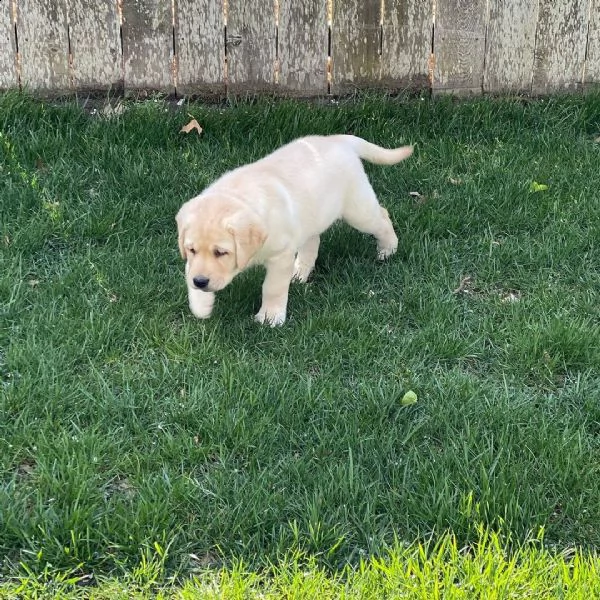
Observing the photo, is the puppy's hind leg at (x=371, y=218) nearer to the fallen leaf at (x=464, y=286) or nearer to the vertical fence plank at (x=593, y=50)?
the fallen leaf at (x=464, y=286)

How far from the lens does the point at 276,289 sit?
12.4 ft

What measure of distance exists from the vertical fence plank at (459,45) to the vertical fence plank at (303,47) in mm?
794

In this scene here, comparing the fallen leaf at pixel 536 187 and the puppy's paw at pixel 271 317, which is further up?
the fallen leaf at pixel 536 187

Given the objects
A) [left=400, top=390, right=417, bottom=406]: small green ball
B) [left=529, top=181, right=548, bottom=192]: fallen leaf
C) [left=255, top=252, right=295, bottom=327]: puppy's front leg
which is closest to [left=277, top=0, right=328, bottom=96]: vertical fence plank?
[left=529, top=181, right=548, bottom=192]: fallen leaf

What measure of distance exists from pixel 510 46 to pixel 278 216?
299 cm

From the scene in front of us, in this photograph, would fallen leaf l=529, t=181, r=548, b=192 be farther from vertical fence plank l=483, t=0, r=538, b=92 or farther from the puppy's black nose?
the puppy's black nose

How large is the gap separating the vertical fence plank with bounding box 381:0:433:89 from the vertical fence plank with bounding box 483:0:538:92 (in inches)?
17.5

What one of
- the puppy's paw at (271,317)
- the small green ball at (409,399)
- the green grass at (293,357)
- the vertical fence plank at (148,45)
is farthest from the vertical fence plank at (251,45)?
the small green ball at (409,399)

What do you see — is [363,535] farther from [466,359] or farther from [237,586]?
[466,359]

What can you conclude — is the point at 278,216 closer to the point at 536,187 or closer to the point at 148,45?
the point at 536,187

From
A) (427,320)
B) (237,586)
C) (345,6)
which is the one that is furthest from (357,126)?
(237,586)

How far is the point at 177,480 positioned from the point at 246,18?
371 centimetres

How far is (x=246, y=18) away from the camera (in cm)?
552

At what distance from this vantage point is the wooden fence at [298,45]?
5410 millimetres
